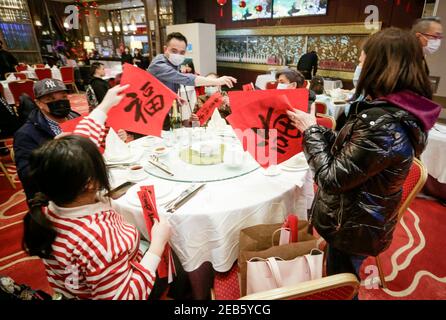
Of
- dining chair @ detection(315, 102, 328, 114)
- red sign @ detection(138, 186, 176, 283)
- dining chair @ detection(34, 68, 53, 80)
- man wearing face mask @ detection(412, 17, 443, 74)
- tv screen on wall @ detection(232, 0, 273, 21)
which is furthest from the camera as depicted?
tv screen on wall @ detection(232, 0, 273, 21)

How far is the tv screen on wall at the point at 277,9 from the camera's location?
695 centimetres

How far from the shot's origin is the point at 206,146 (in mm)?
1888

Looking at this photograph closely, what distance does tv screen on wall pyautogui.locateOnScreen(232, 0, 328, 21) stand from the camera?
695cm

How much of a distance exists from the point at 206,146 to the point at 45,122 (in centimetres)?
106

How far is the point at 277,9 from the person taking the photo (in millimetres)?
7656

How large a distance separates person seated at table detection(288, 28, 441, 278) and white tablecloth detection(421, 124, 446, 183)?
86.9 inches

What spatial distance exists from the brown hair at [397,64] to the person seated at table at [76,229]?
1.06 m

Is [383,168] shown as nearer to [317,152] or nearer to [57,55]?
[317,152]

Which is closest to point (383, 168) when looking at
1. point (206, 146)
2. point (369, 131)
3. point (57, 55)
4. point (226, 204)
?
point (369, 131)

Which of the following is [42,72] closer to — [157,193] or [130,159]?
[130,159]

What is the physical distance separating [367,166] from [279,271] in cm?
53

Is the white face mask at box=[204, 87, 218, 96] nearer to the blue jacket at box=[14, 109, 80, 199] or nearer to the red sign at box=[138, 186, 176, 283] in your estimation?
the blue jacket at box=[14, 109, 80, 199]

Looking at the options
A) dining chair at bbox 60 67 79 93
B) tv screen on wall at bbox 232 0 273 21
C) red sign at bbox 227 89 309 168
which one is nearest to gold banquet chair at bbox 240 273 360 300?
red sign at bbox 227 89 309 168

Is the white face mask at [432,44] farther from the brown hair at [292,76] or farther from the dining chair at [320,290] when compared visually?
the dining chair at [320,290]
